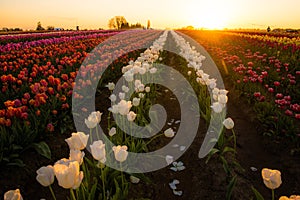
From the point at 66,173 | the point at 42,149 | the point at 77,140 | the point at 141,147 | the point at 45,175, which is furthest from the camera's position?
the point at 141,147

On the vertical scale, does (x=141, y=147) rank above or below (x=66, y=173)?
below

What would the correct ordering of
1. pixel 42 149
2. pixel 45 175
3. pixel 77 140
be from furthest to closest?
pixel 42 149 < pixel 77 140 < pixel 45 175

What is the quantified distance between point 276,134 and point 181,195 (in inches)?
89.2

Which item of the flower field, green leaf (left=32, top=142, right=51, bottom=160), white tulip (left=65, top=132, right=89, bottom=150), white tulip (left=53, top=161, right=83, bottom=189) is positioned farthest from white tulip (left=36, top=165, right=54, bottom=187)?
green leaf (left=32, top=142, right=51, bottom=160)

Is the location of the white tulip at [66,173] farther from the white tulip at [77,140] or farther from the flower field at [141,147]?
the white tulip at [77,140]

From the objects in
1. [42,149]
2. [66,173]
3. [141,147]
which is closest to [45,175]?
[66,173]

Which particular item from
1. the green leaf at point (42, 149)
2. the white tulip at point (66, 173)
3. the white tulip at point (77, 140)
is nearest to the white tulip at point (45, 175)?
the white tulip at point (66, 173)

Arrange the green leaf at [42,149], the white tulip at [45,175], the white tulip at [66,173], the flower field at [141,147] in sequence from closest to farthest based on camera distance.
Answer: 1. the white tulip at [66,173]
2. the white tulip at [45,175]
3. the flower field at [141,147]
4. the green leaf at [42,149]

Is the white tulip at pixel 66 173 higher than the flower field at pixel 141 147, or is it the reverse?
the white tulip at pixel 66 173

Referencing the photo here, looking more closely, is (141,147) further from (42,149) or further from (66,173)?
(66,173)

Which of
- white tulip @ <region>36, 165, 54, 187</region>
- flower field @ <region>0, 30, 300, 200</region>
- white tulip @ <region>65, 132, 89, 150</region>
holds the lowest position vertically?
flower field @ <region>0, 30, 300, 200</region>

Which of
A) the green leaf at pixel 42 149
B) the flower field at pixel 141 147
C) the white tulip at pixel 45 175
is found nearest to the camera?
the white tulip at pixel 45 175

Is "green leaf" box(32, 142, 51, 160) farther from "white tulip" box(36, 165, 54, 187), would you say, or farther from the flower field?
"white tulip" box(36, 165, 54, 187)

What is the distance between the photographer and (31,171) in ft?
11.3
